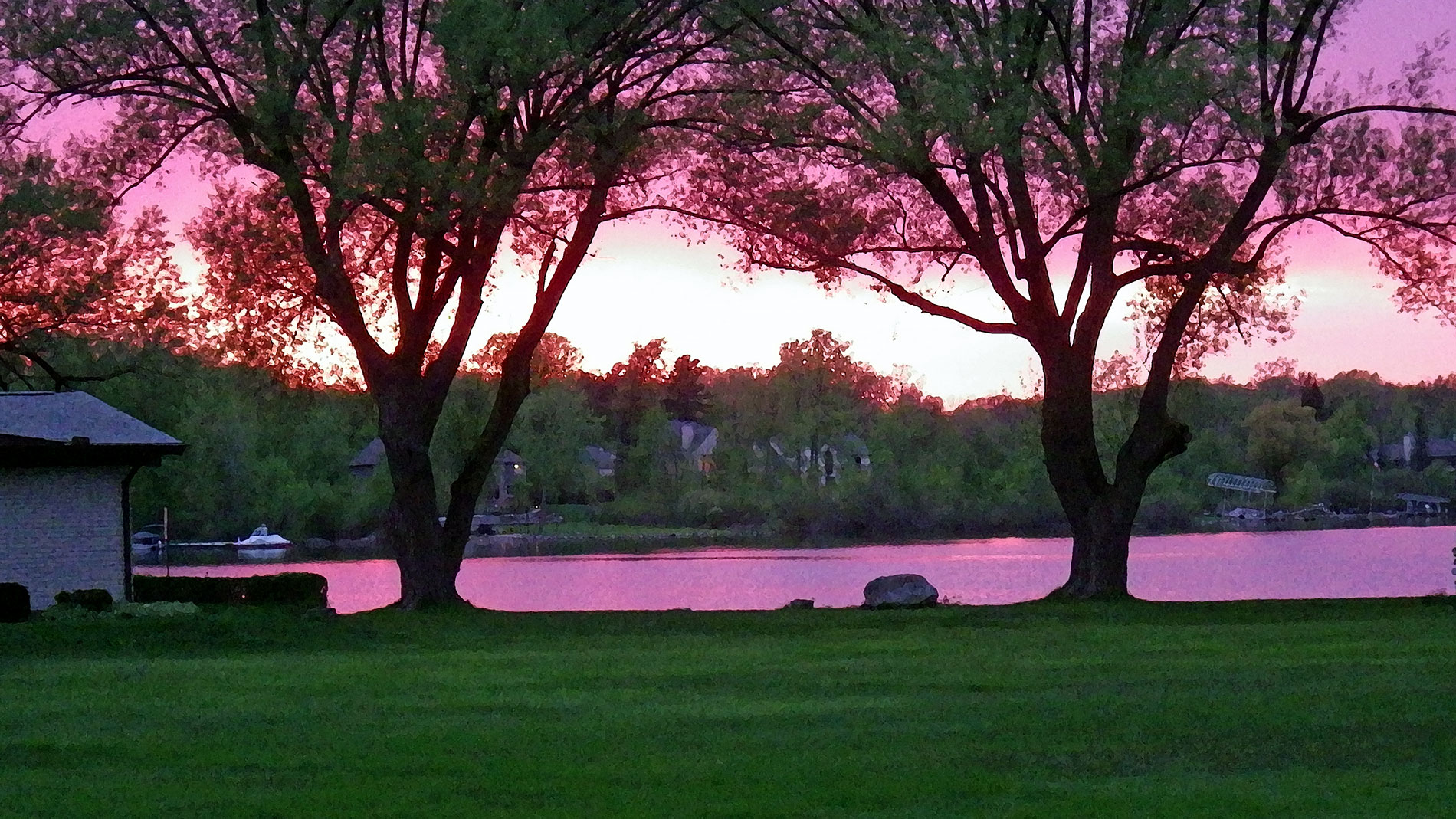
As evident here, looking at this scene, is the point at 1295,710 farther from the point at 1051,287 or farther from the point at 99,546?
the point at 99,546

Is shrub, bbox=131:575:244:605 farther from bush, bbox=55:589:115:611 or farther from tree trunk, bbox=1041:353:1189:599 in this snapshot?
tree trunk, bbox=1041:353:1189:599

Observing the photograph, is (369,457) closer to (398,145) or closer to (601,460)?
(601,460)

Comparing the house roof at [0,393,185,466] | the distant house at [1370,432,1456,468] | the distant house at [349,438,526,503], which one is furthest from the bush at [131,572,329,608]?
the distant house at [1370,432,1456,468]

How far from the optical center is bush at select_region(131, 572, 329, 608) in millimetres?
25453

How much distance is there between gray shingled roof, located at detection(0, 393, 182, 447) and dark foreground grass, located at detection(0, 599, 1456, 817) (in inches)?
197

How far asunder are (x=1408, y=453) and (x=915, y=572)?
69769 millimetres

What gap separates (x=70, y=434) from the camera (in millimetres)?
25406

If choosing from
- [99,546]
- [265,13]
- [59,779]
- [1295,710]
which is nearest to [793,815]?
→ [59,779]

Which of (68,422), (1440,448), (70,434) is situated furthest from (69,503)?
(1440,448)

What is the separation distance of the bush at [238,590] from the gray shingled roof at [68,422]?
2.31m

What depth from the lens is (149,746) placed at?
11.4 metres

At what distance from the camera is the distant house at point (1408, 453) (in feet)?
352

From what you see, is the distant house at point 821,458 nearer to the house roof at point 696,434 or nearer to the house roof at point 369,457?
the house roof at point 696,434

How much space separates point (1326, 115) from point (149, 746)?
1870 centimetres
